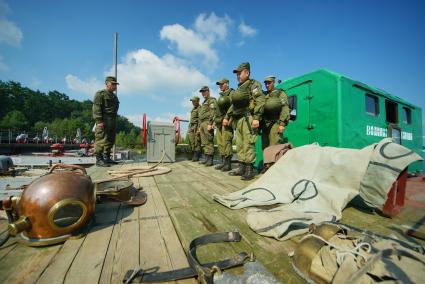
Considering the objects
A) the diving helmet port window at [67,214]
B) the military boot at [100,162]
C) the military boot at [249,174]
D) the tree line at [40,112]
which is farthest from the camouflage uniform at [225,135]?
the tree line at [40,112]

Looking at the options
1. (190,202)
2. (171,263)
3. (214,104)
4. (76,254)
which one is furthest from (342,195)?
(214,104)

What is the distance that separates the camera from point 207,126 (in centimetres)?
596

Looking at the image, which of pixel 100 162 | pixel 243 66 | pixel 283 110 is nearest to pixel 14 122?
pixel 100 162

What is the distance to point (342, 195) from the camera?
7.13 ft

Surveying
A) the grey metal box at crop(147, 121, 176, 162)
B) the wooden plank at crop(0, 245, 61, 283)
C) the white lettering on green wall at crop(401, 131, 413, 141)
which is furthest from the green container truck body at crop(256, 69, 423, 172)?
the wooden plank at crop(0, 245, 61, 283)

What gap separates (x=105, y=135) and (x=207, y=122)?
9.34ft

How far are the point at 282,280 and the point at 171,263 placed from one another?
0.66 metres

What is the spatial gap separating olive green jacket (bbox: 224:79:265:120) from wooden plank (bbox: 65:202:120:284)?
3073mm

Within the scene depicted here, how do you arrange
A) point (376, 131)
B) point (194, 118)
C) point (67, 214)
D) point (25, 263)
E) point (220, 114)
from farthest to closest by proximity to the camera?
1. point (194, 118)
2. point (220, 114)
3. point (376, 131)
4. point (67, 214)
5. point (25, 263)

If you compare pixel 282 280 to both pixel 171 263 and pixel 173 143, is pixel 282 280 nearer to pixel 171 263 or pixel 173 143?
pixel 171 263

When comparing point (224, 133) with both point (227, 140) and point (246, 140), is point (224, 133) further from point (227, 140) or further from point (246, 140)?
point (246, 140)

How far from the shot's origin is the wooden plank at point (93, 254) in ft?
3.75

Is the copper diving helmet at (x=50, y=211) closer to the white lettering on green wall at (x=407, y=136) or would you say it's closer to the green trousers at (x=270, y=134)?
the green trousers at (x=270, y=134)

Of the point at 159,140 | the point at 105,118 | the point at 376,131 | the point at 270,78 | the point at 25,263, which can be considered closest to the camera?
the point at 25,263
